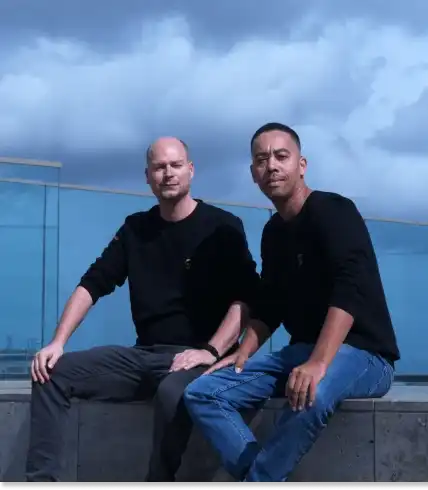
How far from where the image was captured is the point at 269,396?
3416mm

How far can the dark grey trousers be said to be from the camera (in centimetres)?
337

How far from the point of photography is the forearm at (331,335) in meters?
3.10

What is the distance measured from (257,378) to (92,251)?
6.73m

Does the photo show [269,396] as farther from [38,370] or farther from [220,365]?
[38,370]

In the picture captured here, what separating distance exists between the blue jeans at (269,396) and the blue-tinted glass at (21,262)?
5.50 meters

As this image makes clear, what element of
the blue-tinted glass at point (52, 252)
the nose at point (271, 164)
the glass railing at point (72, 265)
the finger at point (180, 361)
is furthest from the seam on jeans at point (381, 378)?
the blue-tinted glass at point (52, 252)

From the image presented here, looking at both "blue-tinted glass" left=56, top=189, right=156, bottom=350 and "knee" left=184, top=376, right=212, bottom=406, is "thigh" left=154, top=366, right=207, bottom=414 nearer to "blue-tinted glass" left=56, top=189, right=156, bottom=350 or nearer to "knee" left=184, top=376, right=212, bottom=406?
"knee" left=184, top=376, right=212, bottom=406

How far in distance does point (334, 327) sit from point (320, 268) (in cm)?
31

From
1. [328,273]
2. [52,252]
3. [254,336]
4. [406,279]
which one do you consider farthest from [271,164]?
[406,279]

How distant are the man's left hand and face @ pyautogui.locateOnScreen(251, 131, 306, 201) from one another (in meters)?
0.66

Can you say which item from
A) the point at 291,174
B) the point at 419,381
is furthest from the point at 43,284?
the point at 291,174

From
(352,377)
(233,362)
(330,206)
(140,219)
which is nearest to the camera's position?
(352,377)

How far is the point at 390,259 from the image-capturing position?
468 inches

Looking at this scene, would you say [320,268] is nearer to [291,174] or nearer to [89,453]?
[291,174]
